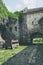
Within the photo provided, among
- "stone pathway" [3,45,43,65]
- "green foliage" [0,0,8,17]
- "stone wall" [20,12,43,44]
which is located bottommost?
"stone pathway" [3,45,43,65]

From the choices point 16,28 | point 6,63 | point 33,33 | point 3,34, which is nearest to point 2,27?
point 3,34

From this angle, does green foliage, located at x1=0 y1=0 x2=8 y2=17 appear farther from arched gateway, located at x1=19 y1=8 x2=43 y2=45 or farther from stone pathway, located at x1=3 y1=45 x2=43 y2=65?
stone pathway, located at x1=3 y1=45 x2=43 y2=65

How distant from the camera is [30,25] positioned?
42.5 m

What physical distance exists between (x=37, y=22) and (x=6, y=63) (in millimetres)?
25983

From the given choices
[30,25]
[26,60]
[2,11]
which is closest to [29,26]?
[30,25]

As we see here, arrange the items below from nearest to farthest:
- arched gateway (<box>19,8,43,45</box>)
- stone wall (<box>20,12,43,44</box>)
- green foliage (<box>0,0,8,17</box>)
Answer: green foliage (<box>0,0,8,17</box>) → arched gateway (<box>19,8,43,45</box>) → stone wall (<box>20,12,43,44</box>)

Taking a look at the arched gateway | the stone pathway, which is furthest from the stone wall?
the stone pathway

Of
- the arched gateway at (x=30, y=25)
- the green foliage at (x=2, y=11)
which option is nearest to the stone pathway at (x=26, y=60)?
the green foliage at (x=2, y=11)

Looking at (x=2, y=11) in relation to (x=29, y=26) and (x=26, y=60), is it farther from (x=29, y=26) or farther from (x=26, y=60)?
(x=26, y=60)

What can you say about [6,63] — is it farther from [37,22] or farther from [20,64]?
[37,22]

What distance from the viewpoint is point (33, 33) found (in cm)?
4275

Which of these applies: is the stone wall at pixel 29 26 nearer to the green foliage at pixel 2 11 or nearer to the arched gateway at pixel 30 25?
the arched gateway at pixel 30 25

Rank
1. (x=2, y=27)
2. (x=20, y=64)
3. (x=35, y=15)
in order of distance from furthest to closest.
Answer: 1. (x=35, y=15)
2. (x=2, y=27)
3. (x=20, y=64)

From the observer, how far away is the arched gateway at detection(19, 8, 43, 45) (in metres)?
41.8
